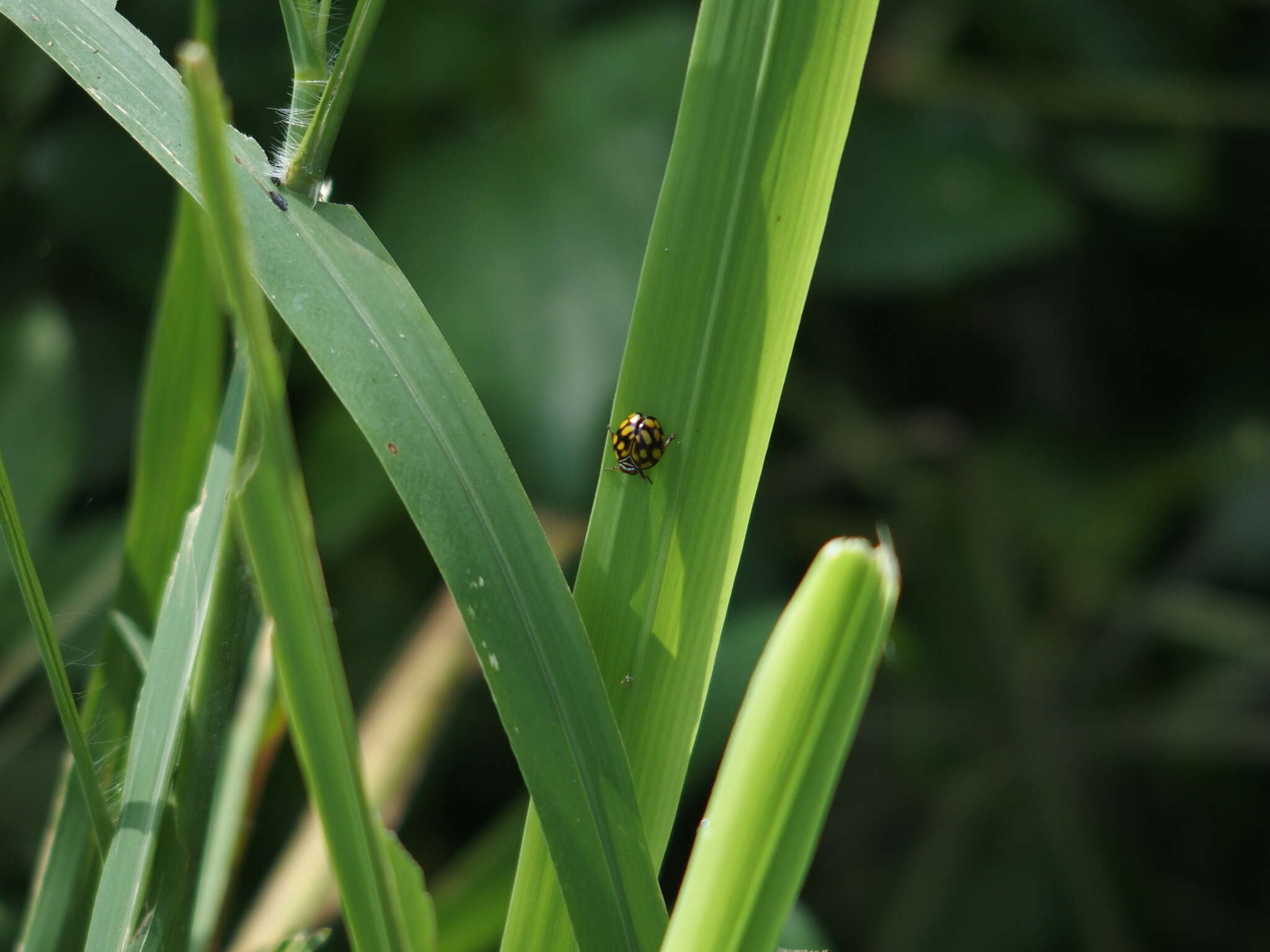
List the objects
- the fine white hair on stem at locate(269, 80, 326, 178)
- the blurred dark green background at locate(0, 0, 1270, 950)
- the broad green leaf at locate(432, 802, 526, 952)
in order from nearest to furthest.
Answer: the fine white hair on stem at locate(269, 80, 326, 178) < the broad green leaf at locate(432, 802, 526, 952) < the blurred dark green background at locate(0, 0, 1270, 950)

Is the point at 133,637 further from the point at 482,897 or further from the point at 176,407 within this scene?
the point at 482,897

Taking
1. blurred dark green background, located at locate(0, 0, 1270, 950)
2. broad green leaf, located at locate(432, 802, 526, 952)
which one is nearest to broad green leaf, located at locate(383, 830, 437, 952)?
broad green leaf, located at locate(432, 802, 526, 952)

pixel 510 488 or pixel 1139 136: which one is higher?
pixel 1139 136

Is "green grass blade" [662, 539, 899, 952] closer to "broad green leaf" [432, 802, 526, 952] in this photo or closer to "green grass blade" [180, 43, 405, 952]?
"green grass blade" [180, 43, 405, 952]

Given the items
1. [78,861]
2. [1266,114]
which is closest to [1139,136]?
[1266,114]

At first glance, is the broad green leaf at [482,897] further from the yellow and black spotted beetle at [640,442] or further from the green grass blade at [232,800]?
the yellow and black spotted beetle at [640,442]

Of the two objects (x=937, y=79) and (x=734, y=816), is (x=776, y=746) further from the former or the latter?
(x=937, y=79)
